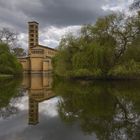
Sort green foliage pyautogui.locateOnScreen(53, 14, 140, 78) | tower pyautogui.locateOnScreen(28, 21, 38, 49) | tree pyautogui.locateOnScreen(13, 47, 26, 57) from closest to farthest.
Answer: green foliage pyautogui.locateOnScreen(53, 14, 140, 78) < tree pyautogui.locateOnScreen(13, 47, 26, 57) < tower pyautogui.locateOnScreen(28, 21, 38, 49)

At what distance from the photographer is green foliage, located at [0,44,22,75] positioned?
2263 inches

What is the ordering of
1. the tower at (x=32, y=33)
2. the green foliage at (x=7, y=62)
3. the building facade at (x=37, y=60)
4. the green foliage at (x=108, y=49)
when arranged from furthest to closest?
1. the tower at (x=32, y=33)
2. the building facade at (x=37, y=60)
3. the green foliage at (x=7, y=62)
4. the green foliage at (x=108, y=49)

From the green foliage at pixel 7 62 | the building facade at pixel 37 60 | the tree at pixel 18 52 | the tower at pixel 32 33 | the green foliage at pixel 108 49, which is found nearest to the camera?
the green foliage at pixel 108 49

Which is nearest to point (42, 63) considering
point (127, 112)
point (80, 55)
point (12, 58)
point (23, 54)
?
point (23, 54)

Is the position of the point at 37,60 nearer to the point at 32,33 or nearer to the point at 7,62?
the point at 32,33

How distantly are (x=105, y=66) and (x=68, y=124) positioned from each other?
28.8 metres

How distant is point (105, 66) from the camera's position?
3850 centimetres

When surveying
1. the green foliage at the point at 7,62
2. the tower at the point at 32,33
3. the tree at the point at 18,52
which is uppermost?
A: the tower at the point at 32,33

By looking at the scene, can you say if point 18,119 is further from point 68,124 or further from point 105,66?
point 105,66

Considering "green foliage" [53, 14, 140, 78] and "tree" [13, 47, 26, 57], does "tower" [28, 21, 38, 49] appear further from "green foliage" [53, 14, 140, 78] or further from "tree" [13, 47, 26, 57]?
"green foliage" [53, 14, 140, 78]

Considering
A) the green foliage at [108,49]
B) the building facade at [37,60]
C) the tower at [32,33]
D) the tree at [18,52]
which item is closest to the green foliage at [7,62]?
the green foliage at [108,49]

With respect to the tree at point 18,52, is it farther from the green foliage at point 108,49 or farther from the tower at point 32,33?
the green foliage at point 108,49

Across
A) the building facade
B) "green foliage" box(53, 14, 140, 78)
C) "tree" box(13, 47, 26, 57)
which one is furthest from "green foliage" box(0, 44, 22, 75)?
the building facade

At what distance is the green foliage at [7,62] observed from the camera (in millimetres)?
57481
